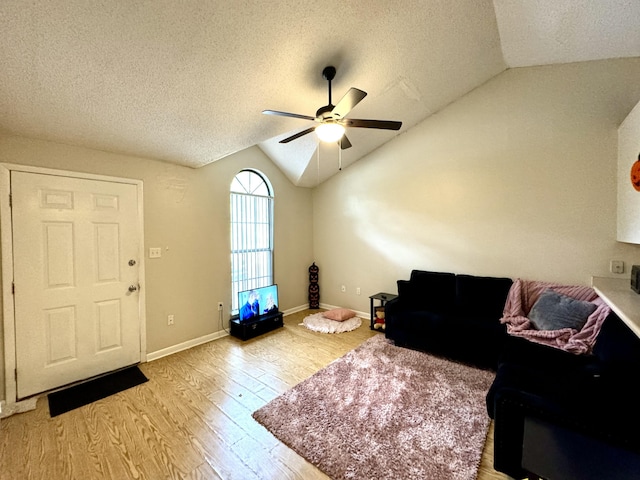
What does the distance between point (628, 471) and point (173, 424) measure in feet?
8.58

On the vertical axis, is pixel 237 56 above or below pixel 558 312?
above

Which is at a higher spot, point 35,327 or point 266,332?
point 35,327

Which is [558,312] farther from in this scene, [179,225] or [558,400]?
[179,225]

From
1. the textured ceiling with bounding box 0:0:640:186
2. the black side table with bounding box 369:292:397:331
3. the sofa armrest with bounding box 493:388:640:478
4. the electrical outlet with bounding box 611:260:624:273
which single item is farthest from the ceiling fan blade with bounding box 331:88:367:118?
the electrical outlet with bounding box 611:260:624:273

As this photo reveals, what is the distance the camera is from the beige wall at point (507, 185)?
267cm

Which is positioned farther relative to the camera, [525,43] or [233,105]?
[525,43]

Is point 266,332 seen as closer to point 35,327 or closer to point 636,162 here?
point 35,327

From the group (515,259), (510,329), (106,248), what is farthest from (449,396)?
(106,248)

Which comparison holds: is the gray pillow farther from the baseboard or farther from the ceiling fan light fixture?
the baseboard

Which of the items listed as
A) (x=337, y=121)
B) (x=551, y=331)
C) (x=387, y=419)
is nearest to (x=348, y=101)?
(x=337, y=121)

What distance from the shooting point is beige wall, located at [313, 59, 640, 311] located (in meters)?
2.67

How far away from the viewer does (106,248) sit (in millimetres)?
2660

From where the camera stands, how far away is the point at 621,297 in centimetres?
202

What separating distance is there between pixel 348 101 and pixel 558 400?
2186 millimetres
